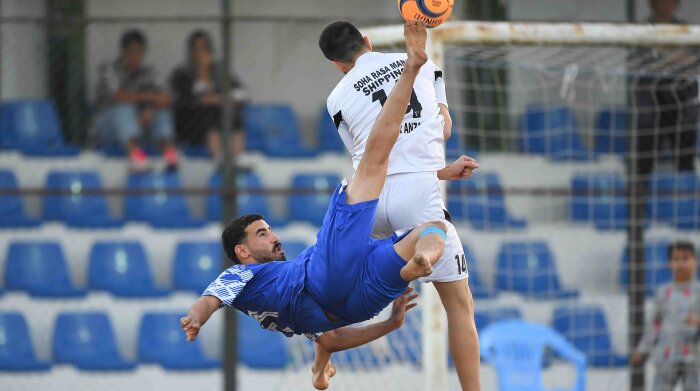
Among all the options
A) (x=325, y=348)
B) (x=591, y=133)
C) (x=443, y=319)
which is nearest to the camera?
(x=325, y=348)

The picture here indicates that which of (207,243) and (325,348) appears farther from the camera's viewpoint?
(207,243)

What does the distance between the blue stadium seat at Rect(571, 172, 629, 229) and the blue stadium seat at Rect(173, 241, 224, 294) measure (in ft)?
12.0

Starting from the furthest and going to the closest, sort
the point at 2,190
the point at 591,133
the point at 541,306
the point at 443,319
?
the point at 591,133, the point at 541,306, the point at 2,190, the point at 443,319

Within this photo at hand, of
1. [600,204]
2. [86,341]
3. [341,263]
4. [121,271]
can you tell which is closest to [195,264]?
[121,271]

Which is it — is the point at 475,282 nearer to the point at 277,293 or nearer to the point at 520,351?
the point at 520,351

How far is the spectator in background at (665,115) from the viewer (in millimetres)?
11086

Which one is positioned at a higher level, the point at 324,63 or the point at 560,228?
the point at 324,63

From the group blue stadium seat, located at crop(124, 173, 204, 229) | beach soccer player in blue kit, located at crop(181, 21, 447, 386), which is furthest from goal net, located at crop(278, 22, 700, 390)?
beach soccer player in blue kit, located at crop(181, 21, 447, 386)

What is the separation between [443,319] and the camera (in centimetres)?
867

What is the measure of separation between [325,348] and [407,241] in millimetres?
1144

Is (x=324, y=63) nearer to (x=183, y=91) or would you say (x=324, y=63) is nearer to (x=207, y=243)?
(x=183, y=91)

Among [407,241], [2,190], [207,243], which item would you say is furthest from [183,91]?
[407,241]

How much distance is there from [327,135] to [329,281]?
7106 millimetres

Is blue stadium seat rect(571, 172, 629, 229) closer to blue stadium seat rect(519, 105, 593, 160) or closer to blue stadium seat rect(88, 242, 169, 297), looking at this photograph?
blue stadium seat rect(519, 105, 593, 160)
